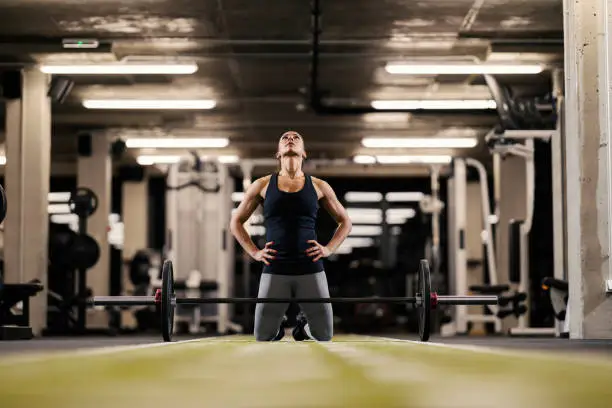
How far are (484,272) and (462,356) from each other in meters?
15.8

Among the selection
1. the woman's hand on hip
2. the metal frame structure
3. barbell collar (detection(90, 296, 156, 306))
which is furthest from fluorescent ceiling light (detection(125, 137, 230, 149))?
the woman's hand on hip

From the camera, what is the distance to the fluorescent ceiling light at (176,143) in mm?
17203

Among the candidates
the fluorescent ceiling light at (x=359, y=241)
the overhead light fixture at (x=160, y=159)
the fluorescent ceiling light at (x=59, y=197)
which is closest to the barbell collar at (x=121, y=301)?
the overhead light fixture at (x=160, y=159)

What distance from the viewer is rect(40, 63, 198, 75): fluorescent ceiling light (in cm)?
1166


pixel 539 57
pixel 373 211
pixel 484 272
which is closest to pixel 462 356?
pixel 539 57

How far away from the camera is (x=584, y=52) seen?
264 inches

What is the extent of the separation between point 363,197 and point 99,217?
390 inches

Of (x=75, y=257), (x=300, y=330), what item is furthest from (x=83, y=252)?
(x=300, y=330)

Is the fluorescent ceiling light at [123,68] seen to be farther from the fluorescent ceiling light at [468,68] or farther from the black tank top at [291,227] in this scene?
the black tank top at [291,227]

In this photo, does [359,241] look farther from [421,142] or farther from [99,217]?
[99,217]

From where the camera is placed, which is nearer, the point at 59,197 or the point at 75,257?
the point at 75,257

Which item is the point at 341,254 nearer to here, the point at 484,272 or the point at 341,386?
the point at 484,272

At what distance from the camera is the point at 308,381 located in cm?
251

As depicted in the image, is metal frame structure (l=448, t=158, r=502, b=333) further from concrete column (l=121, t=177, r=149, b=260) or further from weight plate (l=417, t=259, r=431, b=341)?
concrete column (l=121, t=177, r=149, b=260)
